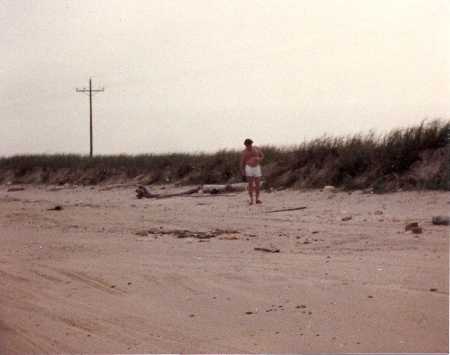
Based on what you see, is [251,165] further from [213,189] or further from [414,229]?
[414,229]

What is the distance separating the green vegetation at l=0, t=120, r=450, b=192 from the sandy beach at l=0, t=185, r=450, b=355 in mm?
3088

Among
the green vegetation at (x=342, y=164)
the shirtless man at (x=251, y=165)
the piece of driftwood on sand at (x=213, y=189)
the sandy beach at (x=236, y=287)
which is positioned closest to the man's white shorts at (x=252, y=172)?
the shirtless man at (x=251, y=165)

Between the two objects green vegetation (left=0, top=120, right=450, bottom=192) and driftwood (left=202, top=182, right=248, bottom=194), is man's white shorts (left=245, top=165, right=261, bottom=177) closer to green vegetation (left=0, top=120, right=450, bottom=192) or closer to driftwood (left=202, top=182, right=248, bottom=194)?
green vegetation (left=0, top=120, right=450, bottom=192)

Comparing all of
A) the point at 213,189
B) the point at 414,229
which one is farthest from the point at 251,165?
the point at 414,229

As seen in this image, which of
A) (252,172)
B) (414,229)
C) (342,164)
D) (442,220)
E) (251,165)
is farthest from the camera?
(342,164)

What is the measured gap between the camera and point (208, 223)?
9977 mm

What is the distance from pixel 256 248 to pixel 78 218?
18.7ft

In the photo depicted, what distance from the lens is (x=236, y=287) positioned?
5578 millimetres

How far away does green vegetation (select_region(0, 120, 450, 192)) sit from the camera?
12490mm

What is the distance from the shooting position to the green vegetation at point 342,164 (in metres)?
12.5

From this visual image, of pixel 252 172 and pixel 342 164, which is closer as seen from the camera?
pixel 252 172

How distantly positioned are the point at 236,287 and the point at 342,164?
933 centimetres

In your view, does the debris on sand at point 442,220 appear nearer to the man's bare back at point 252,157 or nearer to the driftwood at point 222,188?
the man's bare back at point 252,157

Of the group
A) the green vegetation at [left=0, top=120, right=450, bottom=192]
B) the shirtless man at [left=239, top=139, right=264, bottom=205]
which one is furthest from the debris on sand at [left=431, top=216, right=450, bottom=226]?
the shirtless man at [left=239, top=139, right=264, bottom=205]
